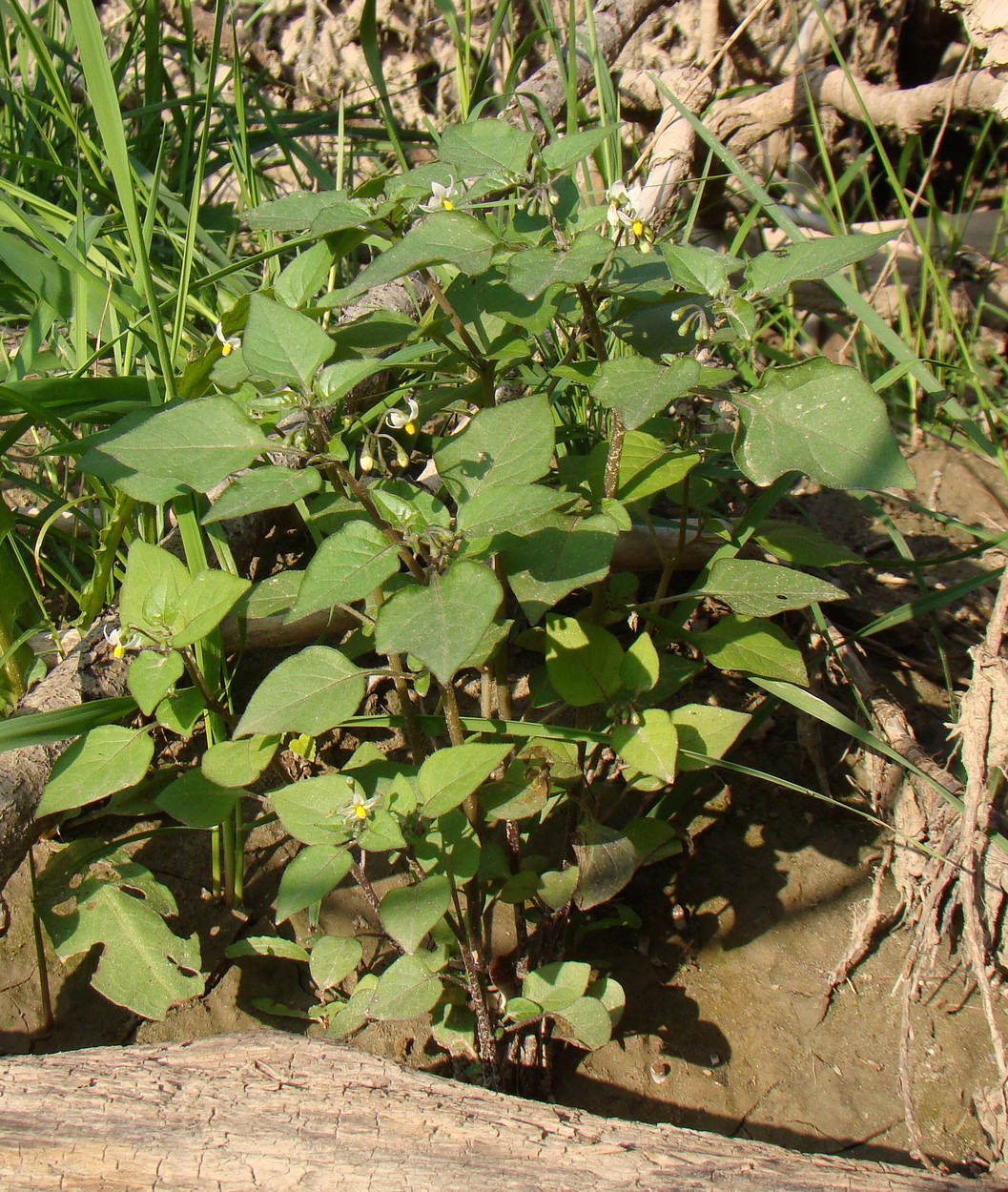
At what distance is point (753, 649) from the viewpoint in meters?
1.38

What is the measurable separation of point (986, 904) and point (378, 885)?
3.22 ft

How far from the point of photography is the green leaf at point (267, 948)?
145 centimetres

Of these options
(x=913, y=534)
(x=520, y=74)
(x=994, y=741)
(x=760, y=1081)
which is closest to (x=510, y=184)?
(x=994, y=741)

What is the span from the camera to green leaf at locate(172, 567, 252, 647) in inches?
49.9

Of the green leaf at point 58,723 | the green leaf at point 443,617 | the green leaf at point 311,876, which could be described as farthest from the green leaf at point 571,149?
the green leaf at point 58,723

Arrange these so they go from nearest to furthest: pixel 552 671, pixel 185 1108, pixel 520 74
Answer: pixel 185 1108, pixel 552 671, pixel 520 74

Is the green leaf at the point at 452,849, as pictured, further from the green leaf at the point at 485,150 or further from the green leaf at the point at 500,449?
the green leaf at the point at 485,150

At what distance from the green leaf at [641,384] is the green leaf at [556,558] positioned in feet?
0.48

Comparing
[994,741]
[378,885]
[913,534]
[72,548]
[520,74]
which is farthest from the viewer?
[520,74]

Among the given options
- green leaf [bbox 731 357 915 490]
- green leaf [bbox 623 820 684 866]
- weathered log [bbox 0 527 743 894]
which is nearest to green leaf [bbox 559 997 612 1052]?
green leaf [bbox 623 820 684 866]

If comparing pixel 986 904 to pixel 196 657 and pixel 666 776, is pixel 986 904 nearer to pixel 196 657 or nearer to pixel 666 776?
pixel 666 776

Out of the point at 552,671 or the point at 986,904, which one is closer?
the point at 552,671

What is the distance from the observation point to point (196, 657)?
61.4 inches

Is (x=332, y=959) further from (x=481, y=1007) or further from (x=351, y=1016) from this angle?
(x=481, y=1007)
